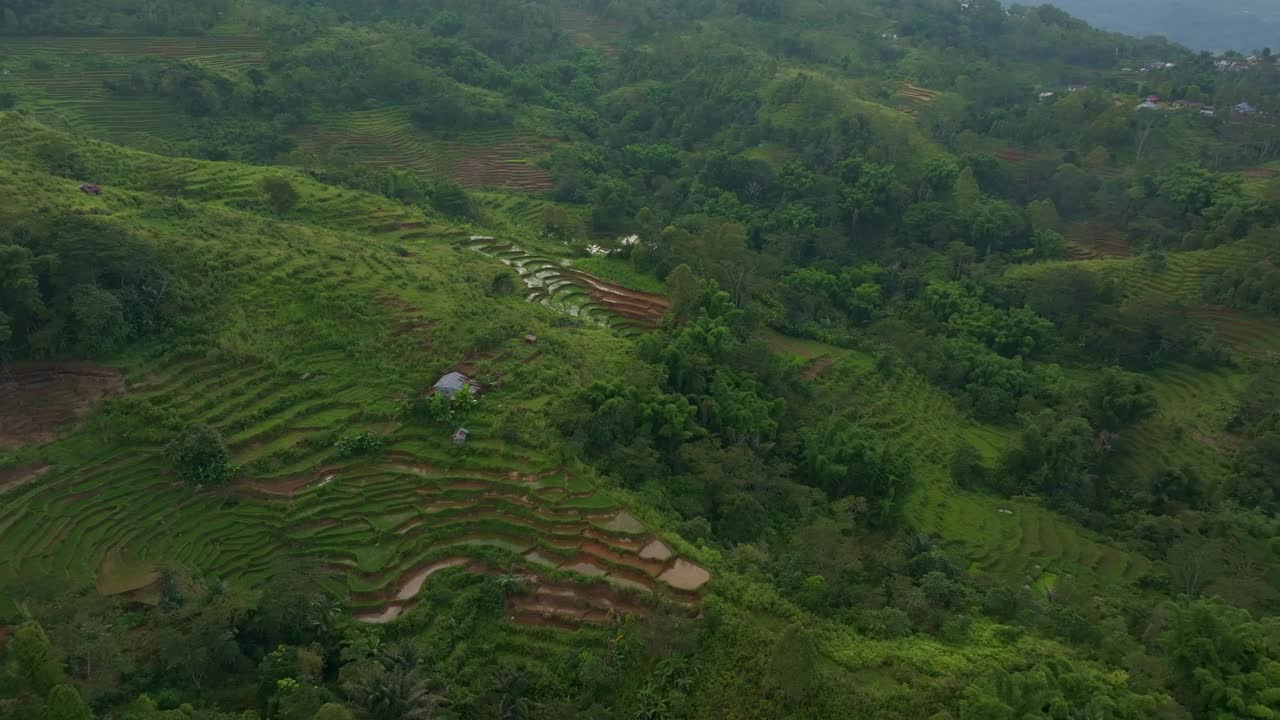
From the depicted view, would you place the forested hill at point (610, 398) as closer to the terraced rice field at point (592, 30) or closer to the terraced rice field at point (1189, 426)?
the terraced rice field at point (1189, 426)

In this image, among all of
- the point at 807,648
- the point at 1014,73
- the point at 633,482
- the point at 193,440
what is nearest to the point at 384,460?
the point at 193,440

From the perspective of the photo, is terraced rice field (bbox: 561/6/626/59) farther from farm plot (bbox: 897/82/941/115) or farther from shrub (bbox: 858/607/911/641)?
shrub (bbox: 858/607/911/641)

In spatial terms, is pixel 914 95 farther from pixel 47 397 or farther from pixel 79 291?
pixel 47 397

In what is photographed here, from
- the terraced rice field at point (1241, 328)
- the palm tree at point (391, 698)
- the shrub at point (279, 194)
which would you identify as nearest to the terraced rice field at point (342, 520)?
the palm tree at point (391, 698)

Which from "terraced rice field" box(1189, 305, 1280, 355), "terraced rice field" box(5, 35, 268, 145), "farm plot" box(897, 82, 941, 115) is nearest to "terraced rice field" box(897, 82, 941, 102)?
"farm plot" box(897, 82, 941, 115)

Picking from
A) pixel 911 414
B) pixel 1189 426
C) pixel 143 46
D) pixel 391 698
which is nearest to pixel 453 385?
pixel 391 698

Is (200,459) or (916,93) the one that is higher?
(916,93)

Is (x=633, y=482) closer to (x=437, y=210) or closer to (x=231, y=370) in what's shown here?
(x=231, y=370)
